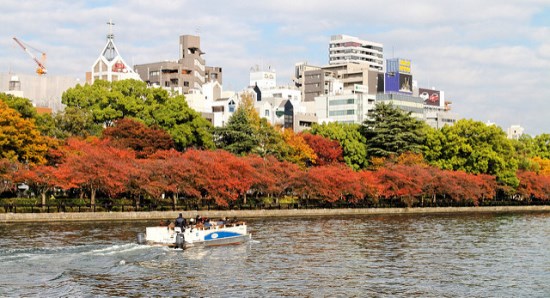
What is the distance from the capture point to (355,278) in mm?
47656

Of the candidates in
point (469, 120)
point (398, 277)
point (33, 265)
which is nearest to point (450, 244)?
point (398, 277)

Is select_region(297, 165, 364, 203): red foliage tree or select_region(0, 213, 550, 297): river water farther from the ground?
select_region(297, 165, 364, 203): red foliage tree

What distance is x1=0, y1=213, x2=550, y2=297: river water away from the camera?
4331cm

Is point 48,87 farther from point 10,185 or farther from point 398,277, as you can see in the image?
point 398,277

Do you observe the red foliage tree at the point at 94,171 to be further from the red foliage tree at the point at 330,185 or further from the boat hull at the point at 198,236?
the boat hull at the point at 198,236

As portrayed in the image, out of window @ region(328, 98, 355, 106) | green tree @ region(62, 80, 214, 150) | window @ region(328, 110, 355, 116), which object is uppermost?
window @ region(328, 98, 355, 106)

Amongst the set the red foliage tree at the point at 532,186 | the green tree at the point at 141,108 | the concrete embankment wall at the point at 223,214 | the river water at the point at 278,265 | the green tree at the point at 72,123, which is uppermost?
the green tree at the point at 141,108

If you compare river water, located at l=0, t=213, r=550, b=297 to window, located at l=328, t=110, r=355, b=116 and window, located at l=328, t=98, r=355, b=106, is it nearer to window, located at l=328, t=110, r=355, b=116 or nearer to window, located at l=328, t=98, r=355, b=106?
window, located at l=328, t=110, r=355, b=116

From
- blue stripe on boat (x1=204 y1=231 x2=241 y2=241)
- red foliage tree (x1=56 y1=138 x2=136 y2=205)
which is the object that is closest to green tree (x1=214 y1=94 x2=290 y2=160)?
red foliage tree (x1=56 y1=138 x2=136 y2=205)

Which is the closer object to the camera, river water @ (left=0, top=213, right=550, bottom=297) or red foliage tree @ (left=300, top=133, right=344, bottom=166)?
river water @ (left=0, top=213, right=550, bottom=297)

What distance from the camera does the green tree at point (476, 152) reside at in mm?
136250

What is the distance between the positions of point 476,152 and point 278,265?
90816 millimetres

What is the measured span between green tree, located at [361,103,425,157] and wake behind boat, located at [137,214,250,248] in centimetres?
7420

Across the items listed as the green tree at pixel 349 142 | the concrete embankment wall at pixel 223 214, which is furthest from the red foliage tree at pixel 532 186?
the green tree at pixel 349 142
